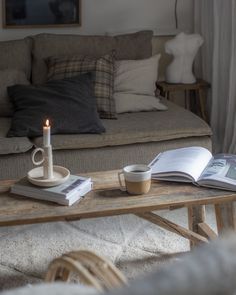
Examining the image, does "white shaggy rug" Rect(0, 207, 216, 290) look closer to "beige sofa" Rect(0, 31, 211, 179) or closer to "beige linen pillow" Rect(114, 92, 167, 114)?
"beige sofa" Rect(0, 31, 211, 179)

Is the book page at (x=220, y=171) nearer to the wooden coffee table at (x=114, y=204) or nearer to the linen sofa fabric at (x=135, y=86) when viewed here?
the wooden coffee table at (x=114, y=204)

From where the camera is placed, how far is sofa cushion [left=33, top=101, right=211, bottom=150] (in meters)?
2.82

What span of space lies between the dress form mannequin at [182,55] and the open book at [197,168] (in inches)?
58.3

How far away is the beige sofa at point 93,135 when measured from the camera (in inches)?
109

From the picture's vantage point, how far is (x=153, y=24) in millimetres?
3924

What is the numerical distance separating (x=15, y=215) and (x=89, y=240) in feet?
2.78

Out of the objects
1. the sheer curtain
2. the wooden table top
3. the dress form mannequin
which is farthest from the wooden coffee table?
the dress form mannequin

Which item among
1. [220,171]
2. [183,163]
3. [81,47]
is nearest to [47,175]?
[183,163]

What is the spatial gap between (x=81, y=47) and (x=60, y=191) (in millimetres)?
1677

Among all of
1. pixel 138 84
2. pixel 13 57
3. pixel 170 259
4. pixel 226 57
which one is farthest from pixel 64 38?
pixel 170 259

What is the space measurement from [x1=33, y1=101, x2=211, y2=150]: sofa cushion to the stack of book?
31.2 inches

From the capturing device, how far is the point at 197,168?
2086 millimetres

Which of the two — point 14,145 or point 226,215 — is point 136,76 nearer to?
point 14,145

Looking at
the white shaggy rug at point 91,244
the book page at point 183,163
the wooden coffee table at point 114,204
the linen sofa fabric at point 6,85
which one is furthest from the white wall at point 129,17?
the wooden coffee table at point 114,204
